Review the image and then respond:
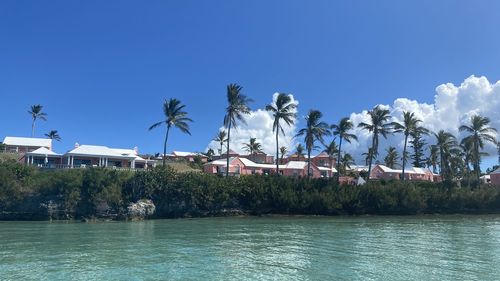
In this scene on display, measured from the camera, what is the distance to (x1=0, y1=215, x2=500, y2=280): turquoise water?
55.0ft

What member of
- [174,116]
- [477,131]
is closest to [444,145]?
[477,131]

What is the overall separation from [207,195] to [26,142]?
49.0 m

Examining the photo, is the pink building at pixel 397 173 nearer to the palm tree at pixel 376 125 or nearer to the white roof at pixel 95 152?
the palm tree at pixel 376 125

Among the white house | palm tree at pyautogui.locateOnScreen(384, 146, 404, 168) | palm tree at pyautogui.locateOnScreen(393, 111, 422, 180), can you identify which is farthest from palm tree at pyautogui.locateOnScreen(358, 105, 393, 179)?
the white house

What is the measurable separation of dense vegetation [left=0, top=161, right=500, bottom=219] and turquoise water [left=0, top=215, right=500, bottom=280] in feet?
65.0

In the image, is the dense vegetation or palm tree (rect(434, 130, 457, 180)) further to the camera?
palm tree (rect(434, 130, 457, 180))

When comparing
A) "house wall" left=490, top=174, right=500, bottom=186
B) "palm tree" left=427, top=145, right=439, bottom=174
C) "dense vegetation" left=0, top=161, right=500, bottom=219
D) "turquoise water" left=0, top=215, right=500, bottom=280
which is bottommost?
"turquoise water" left=0, top=215, right=500, bottom=280

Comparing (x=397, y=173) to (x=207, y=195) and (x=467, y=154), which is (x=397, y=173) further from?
(x=207, y=195)

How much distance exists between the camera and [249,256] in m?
21.3

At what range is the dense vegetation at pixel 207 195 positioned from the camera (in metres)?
50.1

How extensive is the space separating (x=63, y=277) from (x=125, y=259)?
4238mm

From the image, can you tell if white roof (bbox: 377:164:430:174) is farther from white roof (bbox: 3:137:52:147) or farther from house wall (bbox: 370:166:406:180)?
white roof (bbox: 3:137:52:147)

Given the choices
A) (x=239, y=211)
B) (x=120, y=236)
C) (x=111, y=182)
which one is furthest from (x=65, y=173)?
(x=120, y=236)

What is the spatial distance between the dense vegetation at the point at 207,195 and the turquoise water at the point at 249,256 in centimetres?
1981
